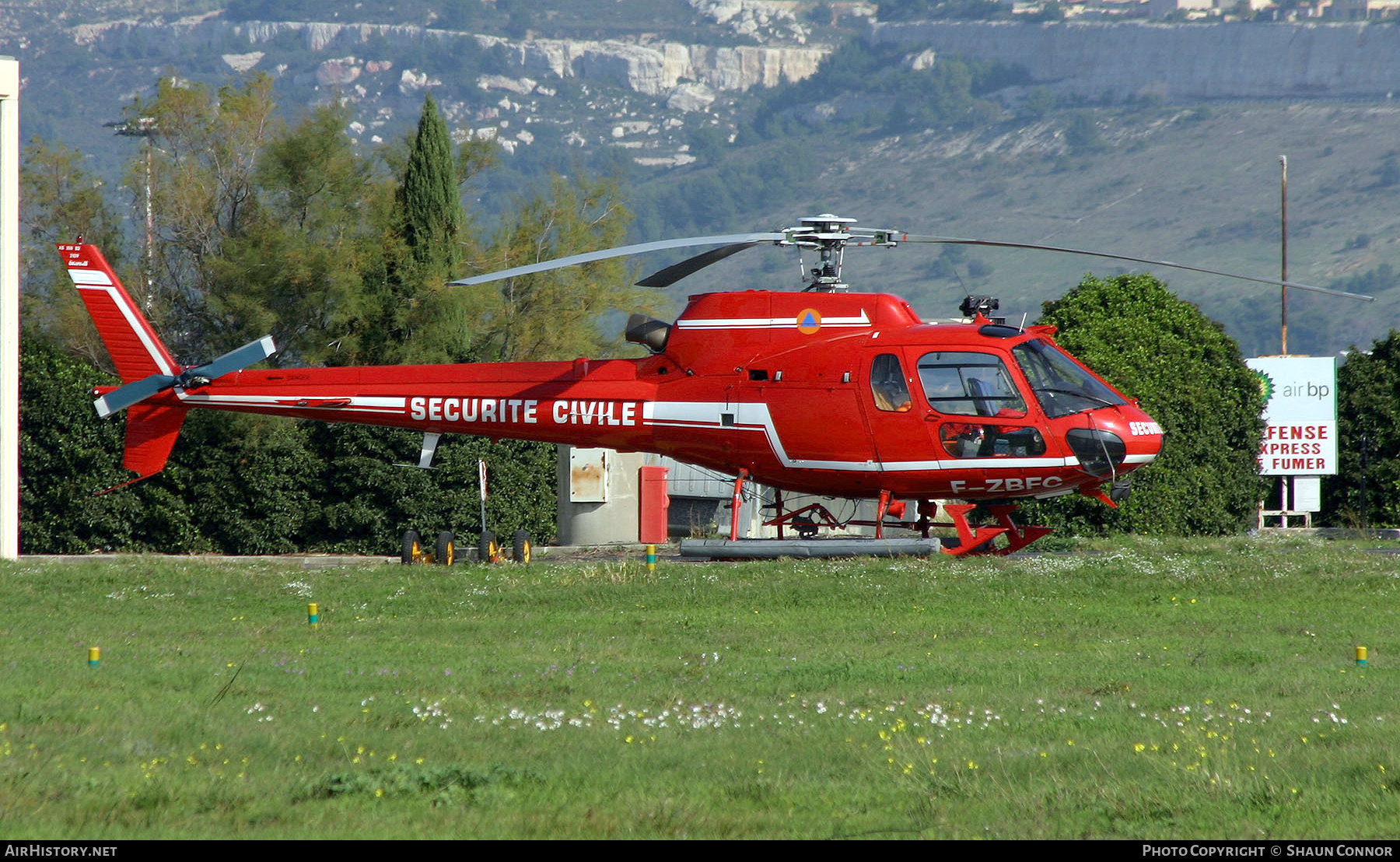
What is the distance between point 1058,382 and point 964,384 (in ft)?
3.84

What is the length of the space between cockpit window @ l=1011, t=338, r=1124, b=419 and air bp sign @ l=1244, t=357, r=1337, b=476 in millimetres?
15683

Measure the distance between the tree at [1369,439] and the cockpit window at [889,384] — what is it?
55.4 ft

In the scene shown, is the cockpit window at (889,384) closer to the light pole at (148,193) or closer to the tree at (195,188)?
the tree at (195,188)

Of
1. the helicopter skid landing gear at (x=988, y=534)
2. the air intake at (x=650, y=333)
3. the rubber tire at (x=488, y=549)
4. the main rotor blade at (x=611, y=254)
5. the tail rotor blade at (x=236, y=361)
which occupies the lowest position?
the rubber tire at (x=488, y=549)

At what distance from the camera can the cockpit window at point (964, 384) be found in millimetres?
16922

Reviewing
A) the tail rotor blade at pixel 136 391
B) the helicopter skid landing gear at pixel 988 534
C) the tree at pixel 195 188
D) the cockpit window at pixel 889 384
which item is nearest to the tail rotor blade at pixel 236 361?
the tail rotor blade at pixel 136 391

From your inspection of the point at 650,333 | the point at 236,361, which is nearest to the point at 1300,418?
the point at 650,333

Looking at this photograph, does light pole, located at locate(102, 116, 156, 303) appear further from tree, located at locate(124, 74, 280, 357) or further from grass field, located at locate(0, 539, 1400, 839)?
grass field, located at locate(0, 539, 1400, 839)

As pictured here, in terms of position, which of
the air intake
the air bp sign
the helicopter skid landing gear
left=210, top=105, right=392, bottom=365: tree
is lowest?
the helicopter skid landing gear

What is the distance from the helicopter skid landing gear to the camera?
17844 mm

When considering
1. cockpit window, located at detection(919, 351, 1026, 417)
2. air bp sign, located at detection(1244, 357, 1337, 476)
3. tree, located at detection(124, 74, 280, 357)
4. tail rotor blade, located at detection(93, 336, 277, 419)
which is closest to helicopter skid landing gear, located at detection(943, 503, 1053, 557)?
cockpit window, located at detection(919, 351, 1026, 417)

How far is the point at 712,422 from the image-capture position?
17.8 metres

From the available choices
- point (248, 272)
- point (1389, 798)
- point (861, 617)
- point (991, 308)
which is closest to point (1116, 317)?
point (991, 308)

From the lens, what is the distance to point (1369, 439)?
30.7 m
